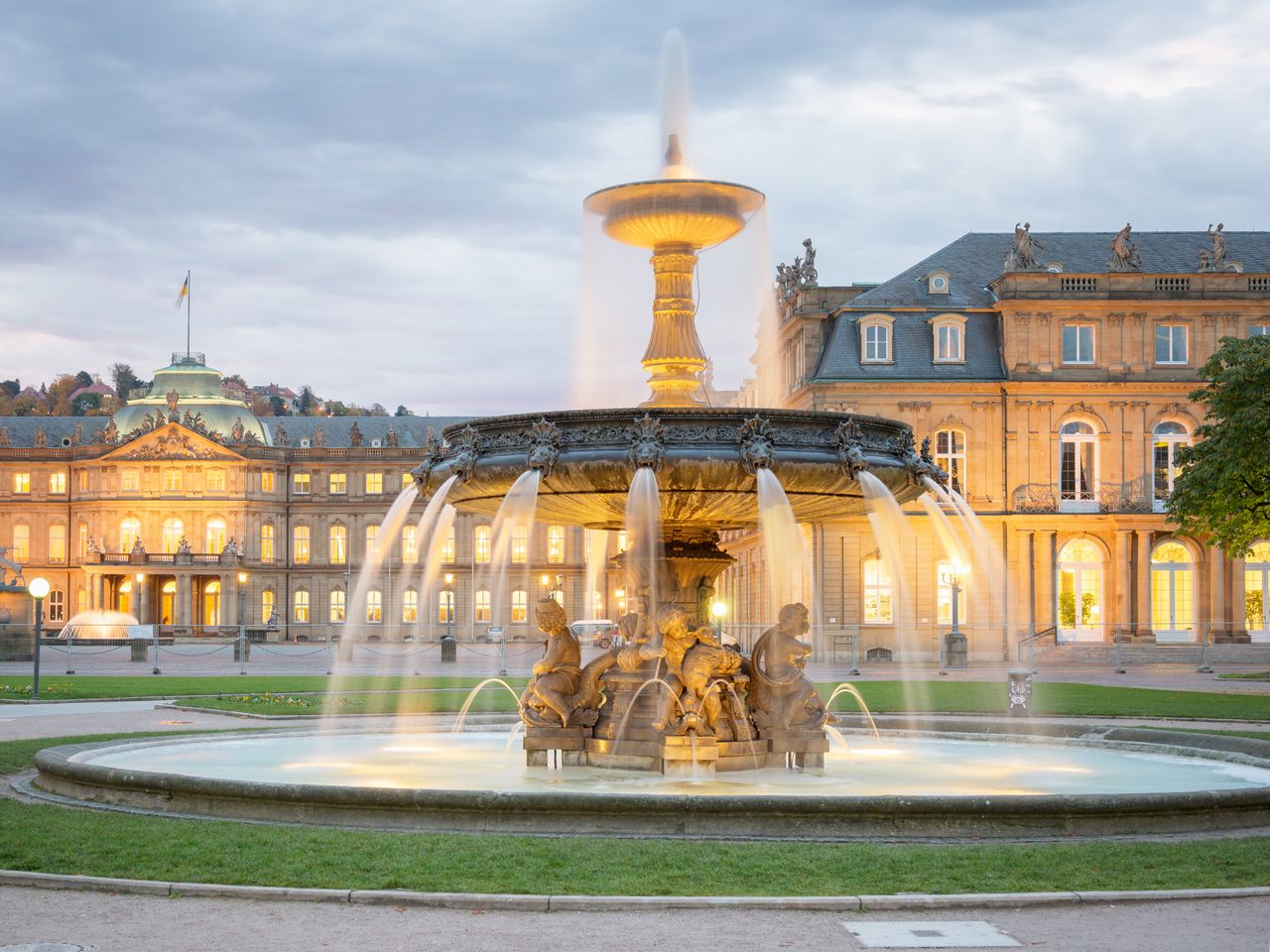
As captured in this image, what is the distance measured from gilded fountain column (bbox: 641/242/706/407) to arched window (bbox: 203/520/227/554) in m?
101

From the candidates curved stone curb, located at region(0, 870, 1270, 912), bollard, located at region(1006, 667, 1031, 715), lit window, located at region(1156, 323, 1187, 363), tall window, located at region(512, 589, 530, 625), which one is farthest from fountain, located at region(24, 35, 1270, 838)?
tall window, located at region(512, 589, 530, 625)

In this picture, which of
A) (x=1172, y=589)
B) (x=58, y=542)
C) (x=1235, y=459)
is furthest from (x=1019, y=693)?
(x=58, y=542)

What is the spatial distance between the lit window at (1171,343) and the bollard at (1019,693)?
136ft

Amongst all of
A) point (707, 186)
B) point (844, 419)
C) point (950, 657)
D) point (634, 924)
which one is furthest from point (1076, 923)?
point (950, 657)

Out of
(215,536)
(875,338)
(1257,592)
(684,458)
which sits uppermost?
(875,338)

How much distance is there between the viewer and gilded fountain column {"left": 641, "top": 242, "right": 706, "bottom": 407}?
597 inches

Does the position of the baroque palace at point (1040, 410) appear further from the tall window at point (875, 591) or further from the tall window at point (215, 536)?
the tall window at point (215, 536)

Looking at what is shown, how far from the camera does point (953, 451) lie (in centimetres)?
6144

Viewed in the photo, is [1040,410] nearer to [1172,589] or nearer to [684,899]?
[1172,589]

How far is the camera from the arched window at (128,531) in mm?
111812

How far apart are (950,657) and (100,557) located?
75.8 metres

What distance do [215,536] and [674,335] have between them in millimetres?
101345

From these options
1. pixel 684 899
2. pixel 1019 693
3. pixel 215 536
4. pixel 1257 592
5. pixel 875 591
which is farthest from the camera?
pixel 215 536

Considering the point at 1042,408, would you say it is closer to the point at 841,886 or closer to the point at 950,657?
the point at 950,657
